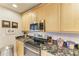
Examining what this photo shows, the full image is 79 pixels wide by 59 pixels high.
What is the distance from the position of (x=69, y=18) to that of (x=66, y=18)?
0.11ft

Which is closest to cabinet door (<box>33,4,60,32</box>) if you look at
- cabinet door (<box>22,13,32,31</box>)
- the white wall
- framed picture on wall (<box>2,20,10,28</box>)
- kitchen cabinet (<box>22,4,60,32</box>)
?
kitchen cabinet (<box>22,4,60,32</box>)

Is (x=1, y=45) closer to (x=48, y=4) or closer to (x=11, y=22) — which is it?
(x=11, y=22)

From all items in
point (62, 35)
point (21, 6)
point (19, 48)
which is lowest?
point (19, 48)

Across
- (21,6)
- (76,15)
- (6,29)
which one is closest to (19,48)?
(6,29)

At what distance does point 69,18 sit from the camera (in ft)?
4.12

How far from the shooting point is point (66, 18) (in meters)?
1.27

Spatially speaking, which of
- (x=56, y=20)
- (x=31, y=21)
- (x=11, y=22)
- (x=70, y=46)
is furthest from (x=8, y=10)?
(x=70, y=46)

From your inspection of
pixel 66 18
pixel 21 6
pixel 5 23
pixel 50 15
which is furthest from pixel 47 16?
pixel 5 23

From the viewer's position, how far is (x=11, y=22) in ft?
4.26

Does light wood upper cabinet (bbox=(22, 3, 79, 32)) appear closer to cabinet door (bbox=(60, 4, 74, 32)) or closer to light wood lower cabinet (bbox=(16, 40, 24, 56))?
cabinet door (bbox=(60, 4, 74, 32))

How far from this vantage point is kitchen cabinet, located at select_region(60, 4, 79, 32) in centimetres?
124

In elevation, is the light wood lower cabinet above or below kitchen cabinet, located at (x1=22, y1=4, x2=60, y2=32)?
below

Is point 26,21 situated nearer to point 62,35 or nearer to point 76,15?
point 62,35

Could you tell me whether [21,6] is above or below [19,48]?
above
